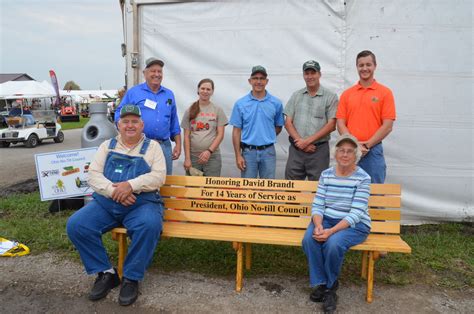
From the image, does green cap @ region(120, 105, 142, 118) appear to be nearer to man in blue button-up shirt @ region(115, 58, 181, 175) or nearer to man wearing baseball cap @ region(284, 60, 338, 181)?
man in blue button-up shirt @ region(115, 58, 181, 175)

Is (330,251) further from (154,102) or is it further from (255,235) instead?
(154,102)

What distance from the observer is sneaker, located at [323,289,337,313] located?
119 inches

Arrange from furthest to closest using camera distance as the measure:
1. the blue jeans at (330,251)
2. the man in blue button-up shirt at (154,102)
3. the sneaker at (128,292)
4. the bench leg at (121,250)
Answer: the man in blue button-up shirt at (154,102)
the bench leg at (121,250)
the sneaker at (128,292)
the blue jeans at (330,251)

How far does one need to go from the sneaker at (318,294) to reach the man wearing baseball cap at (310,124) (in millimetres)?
1245

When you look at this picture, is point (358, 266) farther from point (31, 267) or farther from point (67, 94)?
point (67, 94)

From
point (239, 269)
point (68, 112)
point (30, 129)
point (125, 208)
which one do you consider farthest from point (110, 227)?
point (68, 112)

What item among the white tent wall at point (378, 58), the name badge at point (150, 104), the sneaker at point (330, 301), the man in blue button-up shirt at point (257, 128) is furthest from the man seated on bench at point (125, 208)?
the white tent wall at point (378, 58)

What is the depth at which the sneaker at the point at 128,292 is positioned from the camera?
3137 millimetres

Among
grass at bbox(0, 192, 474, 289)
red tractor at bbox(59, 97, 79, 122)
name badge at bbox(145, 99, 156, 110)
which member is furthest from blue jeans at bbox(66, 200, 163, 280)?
red tractor at bbox(59, 97, 79, 122)

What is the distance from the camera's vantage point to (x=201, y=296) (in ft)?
10.8

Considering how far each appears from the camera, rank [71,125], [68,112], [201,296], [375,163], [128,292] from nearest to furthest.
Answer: [128,292], [201,296], [375,163], [71,125], [68,112]

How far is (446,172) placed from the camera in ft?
16.5

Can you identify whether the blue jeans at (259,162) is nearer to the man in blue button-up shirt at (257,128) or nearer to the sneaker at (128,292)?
the man in blue button-up shirt at (257,128)

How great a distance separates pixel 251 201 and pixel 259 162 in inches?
23.0
